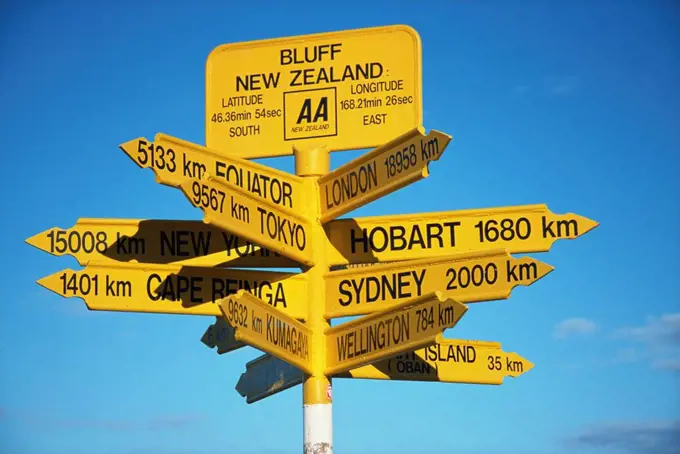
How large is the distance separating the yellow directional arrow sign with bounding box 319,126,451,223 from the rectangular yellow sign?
54cm

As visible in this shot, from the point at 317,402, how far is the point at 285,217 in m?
1.46

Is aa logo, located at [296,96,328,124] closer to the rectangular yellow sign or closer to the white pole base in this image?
the rectangular yellow sign

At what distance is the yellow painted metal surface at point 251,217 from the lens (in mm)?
7221

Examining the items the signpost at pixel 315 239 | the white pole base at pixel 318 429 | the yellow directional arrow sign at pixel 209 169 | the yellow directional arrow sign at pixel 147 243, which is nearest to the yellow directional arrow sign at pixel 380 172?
the signpost at pixel 315 239

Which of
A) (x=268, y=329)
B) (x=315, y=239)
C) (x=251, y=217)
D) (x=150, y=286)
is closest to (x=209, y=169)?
(x=251, y=217)

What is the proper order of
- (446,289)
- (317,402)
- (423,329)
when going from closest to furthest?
(423,329) < (446,289) < (317,402)

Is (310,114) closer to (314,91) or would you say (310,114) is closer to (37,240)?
(314,91)

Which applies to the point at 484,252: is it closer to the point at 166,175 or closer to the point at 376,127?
the point at 376,127

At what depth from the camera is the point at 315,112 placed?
9180mm

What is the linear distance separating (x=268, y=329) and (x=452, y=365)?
218 cm

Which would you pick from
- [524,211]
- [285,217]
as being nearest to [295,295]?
[285,217]

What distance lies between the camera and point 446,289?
7918mm

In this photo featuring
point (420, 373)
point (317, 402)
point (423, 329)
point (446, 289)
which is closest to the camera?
point (423, 329)

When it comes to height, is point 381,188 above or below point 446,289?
above
